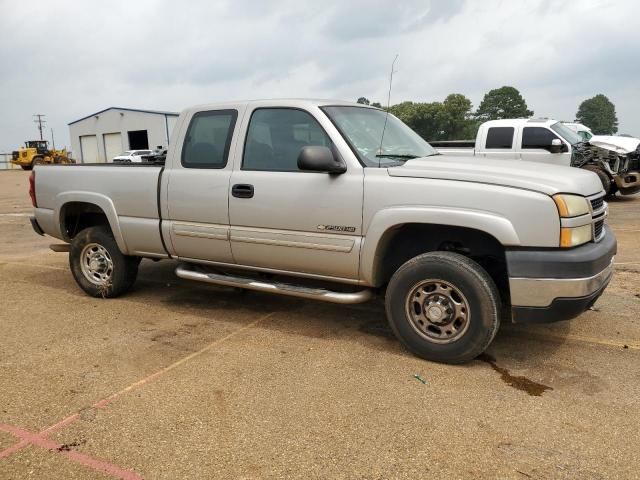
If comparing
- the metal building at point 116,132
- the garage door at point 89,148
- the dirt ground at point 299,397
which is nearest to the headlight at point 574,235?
the dirt ground at point 299,397

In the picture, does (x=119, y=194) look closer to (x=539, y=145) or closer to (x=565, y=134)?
(x=539, y=145)

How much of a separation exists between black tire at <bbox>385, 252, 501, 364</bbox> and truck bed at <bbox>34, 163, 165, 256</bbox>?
2.38m

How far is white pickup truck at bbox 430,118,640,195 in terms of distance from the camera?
11406 mm

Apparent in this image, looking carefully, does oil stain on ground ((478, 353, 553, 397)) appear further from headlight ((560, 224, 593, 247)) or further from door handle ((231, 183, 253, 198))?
door handle ((231, 183, 253, 198))

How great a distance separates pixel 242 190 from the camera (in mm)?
4387

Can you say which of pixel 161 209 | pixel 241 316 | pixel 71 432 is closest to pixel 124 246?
pixel 161 209

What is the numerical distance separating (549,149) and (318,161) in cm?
853

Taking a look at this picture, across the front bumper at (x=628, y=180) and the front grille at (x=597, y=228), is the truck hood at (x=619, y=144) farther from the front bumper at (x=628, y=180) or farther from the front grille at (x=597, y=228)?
the front grille at (x=597, y=228)

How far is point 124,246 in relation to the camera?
17.1 feet

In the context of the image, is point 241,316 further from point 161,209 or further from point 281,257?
point 161,209

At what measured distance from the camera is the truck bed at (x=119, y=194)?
4.94 metres

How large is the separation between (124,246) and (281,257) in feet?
6.02

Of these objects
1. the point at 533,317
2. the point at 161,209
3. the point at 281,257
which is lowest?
the point at 533,317

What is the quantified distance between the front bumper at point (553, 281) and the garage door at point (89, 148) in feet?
177
